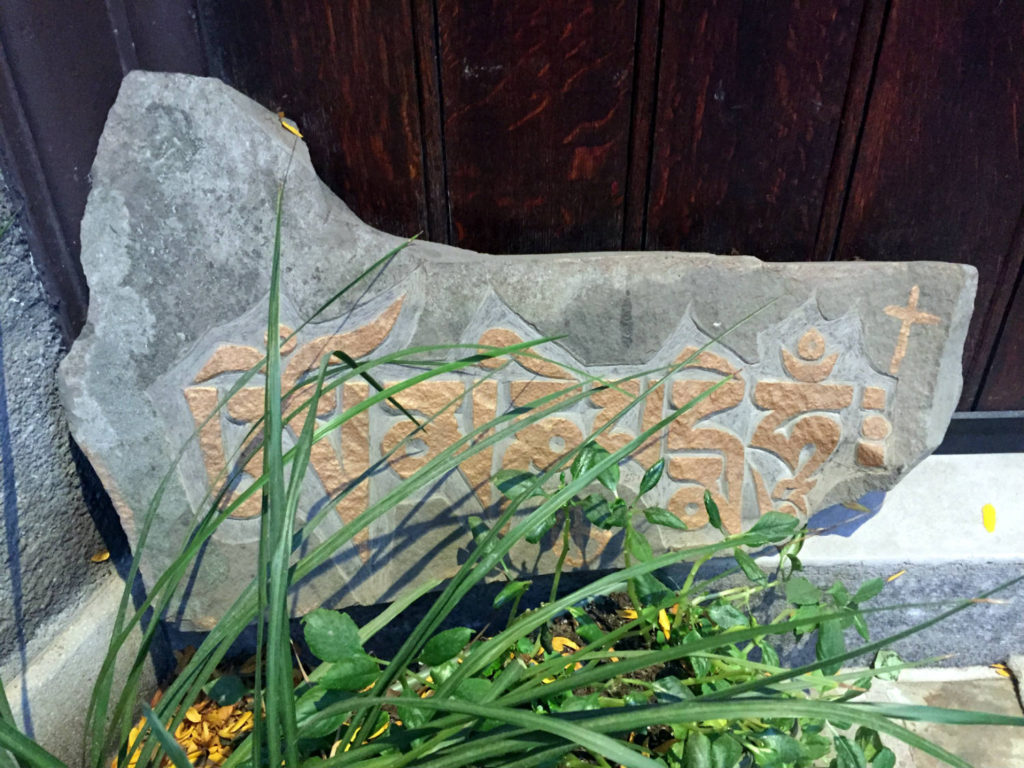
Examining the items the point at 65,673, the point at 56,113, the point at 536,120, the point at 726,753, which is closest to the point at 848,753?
the point at 726,753

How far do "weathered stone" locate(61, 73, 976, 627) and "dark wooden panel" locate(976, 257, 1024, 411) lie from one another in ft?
0.76

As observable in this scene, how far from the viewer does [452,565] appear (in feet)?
3.61

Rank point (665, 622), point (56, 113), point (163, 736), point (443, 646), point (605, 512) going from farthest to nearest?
1. point (665, 622)
2. point (605, 512)
3. point (56, 113)
4. point (443, 646)
5. point (163, 736)

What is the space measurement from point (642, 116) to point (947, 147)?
0.43 metres

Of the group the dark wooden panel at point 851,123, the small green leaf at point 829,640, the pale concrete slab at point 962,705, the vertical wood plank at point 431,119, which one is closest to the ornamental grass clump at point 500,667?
the small green leaf at point 829,640

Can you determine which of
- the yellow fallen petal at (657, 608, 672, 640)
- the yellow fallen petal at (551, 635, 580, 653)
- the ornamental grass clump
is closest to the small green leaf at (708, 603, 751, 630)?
the ornamental grass clump

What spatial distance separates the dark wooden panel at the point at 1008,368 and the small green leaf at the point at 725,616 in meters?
0.64

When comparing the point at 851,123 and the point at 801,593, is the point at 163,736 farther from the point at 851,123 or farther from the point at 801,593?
the point at 851,123

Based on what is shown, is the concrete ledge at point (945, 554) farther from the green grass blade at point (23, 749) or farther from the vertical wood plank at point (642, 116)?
the green grass blade at point (23, 749)

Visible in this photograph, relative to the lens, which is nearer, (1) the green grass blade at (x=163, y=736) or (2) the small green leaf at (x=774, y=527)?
(1) the green grass blade at (x=163, y=736)

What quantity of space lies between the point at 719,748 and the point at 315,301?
0.69 m

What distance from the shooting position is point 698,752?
2.66ft

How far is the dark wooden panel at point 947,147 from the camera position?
102 centimetres

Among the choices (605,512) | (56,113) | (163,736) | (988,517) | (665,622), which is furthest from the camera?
(988,517)
